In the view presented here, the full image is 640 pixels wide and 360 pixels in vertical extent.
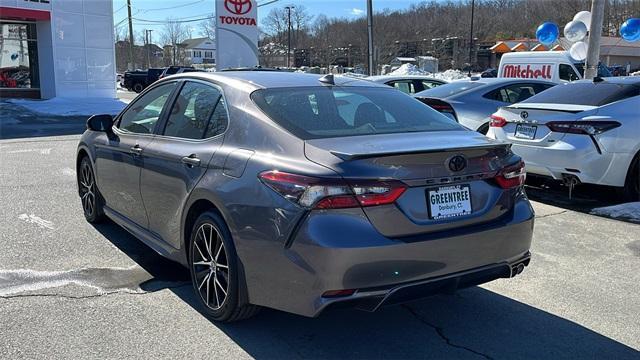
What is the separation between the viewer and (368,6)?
27297 millimetres

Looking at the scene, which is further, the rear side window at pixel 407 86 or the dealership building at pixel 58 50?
the dealership building at pixel 58 50

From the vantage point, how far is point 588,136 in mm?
6566

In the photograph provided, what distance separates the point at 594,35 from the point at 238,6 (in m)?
12.3

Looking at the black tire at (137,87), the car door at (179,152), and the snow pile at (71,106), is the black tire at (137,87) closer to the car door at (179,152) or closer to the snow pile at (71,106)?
the snow pile at (71,106)

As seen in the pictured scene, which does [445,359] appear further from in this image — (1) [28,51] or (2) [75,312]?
(1) [28,51]

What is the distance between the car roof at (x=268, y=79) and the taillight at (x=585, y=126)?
3225mm

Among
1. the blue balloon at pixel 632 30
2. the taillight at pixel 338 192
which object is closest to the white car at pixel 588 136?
the taillight at pixel 338 192

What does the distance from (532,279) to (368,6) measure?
24.4m

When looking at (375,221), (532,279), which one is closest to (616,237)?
(532,279)

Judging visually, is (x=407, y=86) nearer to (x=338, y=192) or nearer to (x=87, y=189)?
(x=87, y=189)

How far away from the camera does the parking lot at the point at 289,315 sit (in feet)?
11.1

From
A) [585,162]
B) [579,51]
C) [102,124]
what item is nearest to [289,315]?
[102,124]

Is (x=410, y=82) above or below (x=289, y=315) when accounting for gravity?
above

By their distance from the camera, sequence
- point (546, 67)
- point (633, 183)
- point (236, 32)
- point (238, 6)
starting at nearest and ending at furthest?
point (633, 183) < point (546, 67) < point (238, 6) < point (236, 32)
